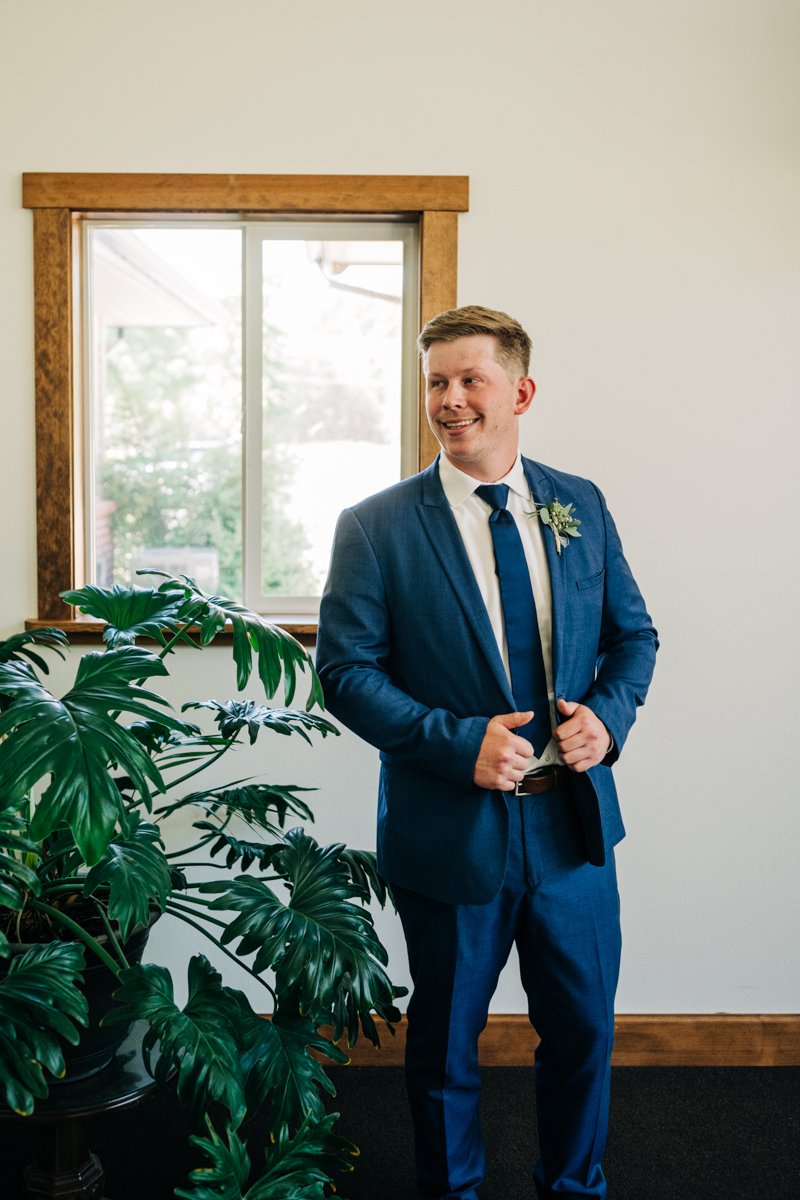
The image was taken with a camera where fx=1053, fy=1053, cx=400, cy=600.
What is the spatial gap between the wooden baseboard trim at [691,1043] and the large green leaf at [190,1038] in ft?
3.85

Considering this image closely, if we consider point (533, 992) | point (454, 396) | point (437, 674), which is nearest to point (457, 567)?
point (437, 674)

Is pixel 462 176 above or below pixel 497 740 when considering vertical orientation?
above

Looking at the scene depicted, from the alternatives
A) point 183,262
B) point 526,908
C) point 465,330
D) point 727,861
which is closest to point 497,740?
point 526,908

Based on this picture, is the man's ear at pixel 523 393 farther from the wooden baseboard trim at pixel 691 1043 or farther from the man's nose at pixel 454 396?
the wooden baseboard trim at pixel 691 1043

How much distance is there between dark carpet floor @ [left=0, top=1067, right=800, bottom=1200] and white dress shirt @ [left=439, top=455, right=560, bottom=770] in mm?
1032

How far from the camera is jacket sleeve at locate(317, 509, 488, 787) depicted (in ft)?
5.91

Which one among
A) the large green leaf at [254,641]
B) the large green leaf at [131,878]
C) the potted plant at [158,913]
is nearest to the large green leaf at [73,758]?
the potted plant at [158,913]

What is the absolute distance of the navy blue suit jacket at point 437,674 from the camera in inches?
72.3

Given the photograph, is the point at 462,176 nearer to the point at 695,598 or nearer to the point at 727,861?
the point at 695,598

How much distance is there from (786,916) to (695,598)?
883mm

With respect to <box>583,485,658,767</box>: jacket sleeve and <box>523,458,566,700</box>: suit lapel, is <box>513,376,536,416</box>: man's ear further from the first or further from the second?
<box>583,485,658,767</box>: jacket sleeve

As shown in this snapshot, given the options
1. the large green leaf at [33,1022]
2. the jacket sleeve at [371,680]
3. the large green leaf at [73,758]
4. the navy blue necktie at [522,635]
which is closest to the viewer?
the large green leaf at [73,758]

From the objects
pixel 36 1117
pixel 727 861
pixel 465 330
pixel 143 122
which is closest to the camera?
pixel 36 1117

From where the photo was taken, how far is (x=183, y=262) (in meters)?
2.79
